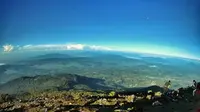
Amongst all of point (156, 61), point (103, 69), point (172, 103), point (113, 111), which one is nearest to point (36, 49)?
point (103, 69)

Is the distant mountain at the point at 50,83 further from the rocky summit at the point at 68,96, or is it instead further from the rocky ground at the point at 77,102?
the rocky ground at the point at 77,102

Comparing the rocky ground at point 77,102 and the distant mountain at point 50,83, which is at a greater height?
the distant mountain at point 50,83

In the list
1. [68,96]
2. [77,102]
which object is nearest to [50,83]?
[68,96]

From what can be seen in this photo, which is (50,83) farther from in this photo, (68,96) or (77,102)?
(77,102)

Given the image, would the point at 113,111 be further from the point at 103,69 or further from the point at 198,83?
the point at 198,83

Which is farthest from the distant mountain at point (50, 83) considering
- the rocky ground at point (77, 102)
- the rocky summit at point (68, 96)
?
the rocky ground at point (77, 102)

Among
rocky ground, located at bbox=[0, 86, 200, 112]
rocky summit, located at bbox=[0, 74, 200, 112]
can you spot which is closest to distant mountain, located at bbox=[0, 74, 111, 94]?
rocky summit, located at bbox=[0, 74, 200, 112]
